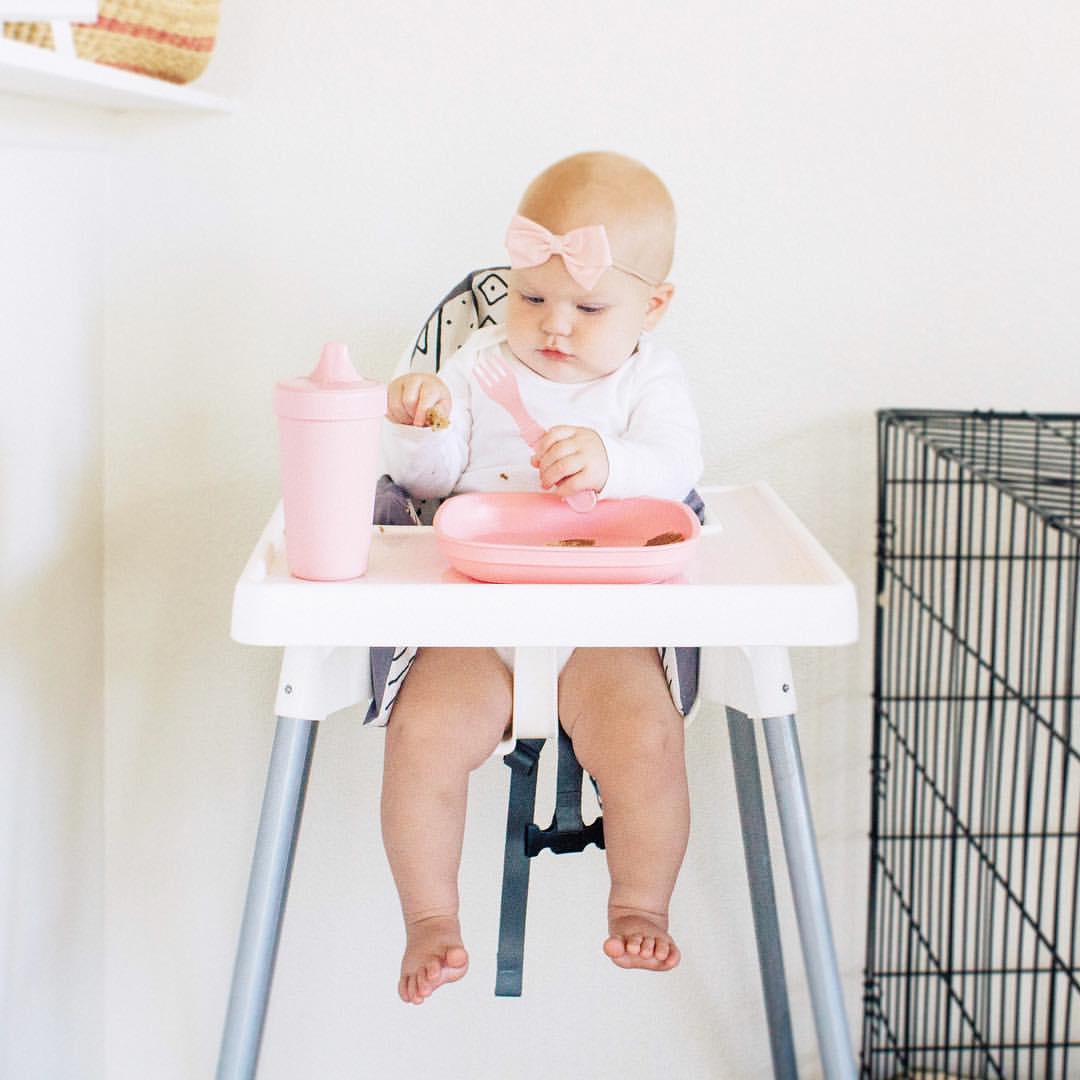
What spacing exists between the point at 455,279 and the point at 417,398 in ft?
1.29

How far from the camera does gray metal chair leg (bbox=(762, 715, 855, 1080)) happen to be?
111cm

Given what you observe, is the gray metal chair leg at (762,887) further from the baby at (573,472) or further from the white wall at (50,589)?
the white wall at (50,589)

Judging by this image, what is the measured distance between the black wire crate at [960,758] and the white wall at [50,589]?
2.87ft

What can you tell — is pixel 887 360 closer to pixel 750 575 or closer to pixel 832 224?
pixel 832 224

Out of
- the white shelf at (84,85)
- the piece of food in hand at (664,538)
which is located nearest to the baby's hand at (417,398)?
the piece of food in hand at (664,538)

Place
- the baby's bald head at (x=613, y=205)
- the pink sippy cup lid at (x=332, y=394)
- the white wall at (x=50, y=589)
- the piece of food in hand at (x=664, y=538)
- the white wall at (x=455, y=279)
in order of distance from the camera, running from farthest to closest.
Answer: the white wall at (x=455, y=279)
the white wall at (x=50, y=589)
the baby's bald head at (x=613, y=205)
the piece of food in hand at (x=664, y=538)
the pink sippy cup lid at (x=332, y=394)

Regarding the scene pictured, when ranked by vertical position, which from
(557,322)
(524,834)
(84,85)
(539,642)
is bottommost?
(524,834)

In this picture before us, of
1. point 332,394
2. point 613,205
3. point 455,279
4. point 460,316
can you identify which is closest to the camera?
point 332,394

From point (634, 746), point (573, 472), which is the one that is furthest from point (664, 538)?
point (634, 746)

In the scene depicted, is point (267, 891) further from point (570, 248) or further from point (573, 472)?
point (570, 248)

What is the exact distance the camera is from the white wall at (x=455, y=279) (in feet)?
4.62

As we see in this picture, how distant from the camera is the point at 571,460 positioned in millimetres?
1032

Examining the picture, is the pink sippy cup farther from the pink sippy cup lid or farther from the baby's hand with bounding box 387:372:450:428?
the baby's hand with bounding box 387:372:450:428

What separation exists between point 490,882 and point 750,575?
2.38ft
